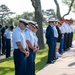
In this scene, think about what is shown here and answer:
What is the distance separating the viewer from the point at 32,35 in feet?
28.2

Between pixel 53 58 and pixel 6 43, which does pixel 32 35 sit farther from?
pixel 6 43

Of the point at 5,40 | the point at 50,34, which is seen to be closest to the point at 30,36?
the point at 50,34

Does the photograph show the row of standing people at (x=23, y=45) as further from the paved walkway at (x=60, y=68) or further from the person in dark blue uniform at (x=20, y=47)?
the paved walkway at (x=60, y=68)

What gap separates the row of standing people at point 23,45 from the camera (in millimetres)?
7496

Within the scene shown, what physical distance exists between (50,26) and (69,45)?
6.47 m

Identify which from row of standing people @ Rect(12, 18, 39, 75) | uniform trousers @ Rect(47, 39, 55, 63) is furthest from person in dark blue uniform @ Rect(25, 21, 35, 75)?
uniform trousers @ Rect(47, 39, 55, 63)

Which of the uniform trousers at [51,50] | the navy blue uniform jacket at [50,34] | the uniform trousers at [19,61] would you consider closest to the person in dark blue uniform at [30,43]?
the uniform trousers at [19,61]

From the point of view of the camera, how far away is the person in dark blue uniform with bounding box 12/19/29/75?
747cm

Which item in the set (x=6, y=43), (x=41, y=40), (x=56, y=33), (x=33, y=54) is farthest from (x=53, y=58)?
(x=41, y=40)

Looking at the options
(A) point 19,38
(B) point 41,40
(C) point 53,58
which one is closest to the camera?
(A) point 19,38

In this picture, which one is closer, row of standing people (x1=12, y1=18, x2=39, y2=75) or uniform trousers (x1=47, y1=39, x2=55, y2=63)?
row of standing people (x1=12, y1=18, x2=39, y2=75)

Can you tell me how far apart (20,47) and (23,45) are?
0.20 meters

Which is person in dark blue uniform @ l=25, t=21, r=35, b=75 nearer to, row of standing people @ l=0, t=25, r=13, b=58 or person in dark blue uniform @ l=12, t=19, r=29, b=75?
person in dark blue uniform @ l=12, t=19, r=29, b=75

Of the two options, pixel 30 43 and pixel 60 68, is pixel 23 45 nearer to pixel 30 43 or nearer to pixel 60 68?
pixel 30 43
